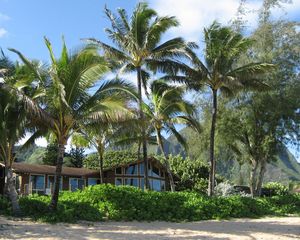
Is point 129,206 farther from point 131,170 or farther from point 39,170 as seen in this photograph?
point 131,170

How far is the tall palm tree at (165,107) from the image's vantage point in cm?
2506

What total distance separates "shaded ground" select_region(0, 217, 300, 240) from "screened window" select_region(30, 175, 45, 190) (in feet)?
56.7

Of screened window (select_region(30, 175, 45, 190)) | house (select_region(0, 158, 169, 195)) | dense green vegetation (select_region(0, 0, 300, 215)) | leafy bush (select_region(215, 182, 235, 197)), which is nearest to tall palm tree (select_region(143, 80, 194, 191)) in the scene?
dense green vegetation (select_region(0, 0, 300, 215))

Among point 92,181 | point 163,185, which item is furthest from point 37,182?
point 163,185

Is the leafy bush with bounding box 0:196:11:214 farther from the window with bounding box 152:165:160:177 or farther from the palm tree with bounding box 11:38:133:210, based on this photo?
the window with bounding box 152:165:160:177

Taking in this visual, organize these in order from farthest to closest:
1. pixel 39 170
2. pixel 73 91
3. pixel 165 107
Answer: pixel 39 170 → pixel 165 107 → pixel 73 91

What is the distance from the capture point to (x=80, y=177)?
119 ft

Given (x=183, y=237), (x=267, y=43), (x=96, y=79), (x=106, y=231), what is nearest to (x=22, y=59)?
(x=96, y=79)

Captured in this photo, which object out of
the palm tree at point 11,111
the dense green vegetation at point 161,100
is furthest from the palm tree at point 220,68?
the palm tree at point 11,111

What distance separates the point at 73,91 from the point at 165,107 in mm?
9757

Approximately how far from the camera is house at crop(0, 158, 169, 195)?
105 ft

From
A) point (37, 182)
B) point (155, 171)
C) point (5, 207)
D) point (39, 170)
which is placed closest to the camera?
point (5, 207)

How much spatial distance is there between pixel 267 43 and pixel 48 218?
1641 cm

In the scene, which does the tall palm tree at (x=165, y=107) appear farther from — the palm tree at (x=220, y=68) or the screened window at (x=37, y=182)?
the screened window at (x=37, y=182)
